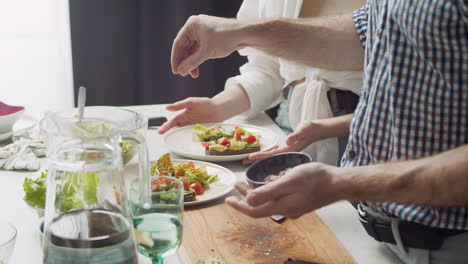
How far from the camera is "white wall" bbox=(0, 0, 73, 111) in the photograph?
118 inches

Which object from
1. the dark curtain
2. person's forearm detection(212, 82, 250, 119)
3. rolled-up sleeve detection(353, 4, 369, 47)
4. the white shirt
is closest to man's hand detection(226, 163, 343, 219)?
rolled-up sleeve detection(353, 4, 369, 47)

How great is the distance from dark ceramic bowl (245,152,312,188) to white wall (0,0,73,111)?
1922 millimetres

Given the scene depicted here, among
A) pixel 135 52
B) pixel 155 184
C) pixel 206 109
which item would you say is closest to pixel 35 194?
pixel 155 184

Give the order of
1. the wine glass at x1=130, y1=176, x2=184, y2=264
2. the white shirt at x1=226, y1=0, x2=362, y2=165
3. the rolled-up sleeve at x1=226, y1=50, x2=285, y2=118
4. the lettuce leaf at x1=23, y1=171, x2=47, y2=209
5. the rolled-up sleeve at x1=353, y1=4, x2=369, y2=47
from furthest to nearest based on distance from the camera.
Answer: the rolled-up sleeve at x1=226, y1=50, x2=285, y2=118, the white shirt at x1=226, y1=0, x2=362, y2=165, the rolled-up sleeve at x1=353, y1=4, x2=369, y2=47, the lettuce leaf at x1=23, y1=171, x2=47, y2=209, the wine glass at x1=130, y1=176, x2=184, y2=264

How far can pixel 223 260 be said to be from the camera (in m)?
1.10

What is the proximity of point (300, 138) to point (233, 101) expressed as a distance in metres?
0.39

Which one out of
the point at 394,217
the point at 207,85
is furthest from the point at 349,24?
the point at 207,85

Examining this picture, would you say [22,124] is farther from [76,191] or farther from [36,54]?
[36,54]

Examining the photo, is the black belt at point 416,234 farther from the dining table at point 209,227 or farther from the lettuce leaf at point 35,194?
the lettuce leaf at point 35,194

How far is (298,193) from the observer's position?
102 centimetres

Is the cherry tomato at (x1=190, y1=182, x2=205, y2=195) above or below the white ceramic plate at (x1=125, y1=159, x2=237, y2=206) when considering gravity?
above

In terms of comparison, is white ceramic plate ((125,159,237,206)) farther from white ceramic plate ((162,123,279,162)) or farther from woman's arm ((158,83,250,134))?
woman's arm ((158,83,250,134))

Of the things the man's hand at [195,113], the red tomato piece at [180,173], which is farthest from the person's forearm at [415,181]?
the man's hand at [195,113]

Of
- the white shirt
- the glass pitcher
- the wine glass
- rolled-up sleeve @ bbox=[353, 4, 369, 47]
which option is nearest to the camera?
the glass pitcher
